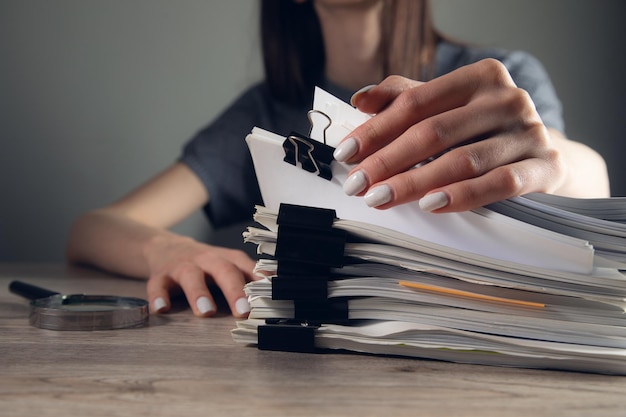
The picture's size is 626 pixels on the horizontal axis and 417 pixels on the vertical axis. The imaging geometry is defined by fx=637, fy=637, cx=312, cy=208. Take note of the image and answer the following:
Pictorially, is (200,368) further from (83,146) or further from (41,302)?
(83,146)

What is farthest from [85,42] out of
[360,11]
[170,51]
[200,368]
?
[200,368]

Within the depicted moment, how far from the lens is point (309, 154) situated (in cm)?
53

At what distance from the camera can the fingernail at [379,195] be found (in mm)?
510

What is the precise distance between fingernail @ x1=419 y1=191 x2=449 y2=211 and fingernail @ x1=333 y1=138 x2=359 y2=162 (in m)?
0.08

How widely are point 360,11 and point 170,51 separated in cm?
58

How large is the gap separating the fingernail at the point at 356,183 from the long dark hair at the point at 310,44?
1.18 meters

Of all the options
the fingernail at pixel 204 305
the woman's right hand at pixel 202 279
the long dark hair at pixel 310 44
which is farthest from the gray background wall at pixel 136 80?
the fingernail at pixel 204 305

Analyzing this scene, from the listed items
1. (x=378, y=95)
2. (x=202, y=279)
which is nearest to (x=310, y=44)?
(x=202, y=279)

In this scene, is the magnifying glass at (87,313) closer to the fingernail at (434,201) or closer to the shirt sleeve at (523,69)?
the fingernail at (434,201)

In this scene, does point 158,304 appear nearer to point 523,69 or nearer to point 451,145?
point 451,145

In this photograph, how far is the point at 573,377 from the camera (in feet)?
1.57

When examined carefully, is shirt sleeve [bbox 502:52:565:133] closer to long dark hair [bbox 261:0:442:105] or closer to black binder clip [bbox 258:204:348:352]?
long dark hair [bbox 261:0:442:105]

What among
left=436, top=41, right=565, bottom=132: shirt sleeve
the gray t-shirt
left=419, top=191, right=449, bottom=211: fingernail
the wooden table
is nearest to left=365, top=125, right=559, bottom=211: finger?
left=419, top=191, right=449, bottom=211: fingernail

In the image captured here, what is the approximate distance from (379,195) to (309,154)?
70mm
